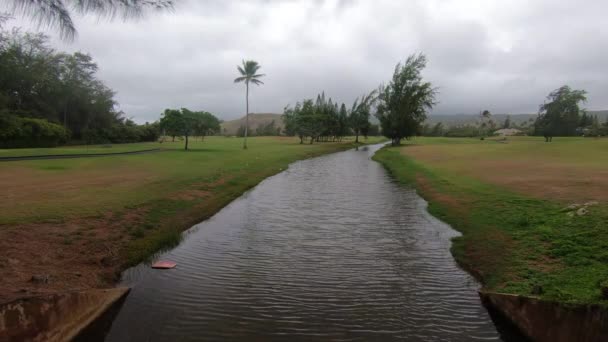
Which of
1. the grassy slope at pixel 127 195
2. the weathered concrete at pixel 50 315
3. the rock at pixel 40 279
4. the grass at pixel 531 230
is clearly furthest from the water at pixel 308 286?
the rock at pixel 40 279

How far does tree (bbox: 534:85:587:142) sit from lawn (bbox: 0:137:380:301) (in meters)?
65.5

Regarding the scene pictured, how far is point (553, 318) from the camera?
650cm

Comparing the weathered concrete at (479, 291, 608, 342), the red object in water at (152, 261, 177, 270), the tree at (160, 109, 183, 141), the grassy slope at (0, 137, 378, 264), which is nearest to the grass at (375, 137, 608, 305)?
the weathered concrete at (479, 291, 608, 342)

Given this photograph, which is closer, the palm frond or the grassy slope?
the grassy slope

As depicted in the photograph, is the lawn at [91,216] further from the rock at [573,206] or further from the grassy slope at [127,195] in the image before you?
the rock at [573,206]

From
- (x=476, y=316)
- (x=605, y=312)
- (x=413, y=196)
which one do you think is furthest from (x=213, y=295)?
(x=413, y=196)

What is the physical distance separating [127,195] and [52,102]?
62097 millimetres

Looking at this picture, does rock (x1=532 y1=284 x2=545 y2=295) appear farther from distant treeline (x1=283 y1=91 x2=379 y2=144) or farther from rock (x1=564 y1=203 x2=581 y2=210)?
distant treeline (x1=283 y1=91 x2=379 y2=144)

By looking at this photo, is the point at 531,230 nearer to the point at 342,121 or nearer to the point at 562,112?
the point at 562,112

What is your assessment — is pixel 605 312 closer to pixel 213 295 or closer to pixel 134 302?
pixel 213 295

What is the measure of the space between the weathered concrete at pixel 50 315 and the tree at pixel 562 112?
75.8 m

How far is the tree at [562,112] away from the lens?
223 ft

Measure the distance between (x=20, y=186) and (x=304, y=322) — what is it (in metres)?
17.3

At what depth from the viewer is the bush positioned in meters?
46.5
